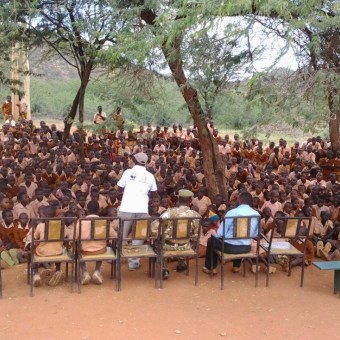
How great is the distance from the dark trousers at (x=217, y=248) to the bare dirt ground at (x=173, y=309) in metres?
0.19

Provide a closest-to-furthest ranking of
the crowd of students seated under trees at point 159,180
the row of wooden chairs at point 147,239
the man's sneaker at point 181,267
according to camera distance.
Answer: the row of wooden chairs at point 147,239 → the man's sneaker at point 181,267 → the crowd of students seated under trees at point 159,180

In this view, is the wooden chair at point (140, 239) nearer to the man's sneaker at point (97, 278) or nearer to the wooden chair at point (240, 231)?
the man's sneaker at point (97, 278)

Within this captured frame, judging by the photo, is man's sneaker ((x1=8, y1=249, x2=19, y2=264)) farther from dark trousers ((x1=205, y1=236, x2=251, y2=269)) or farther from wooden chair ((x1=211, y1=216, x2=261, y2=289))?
wooden chair ((x1=211, y1=216, x2=261, y2=289))

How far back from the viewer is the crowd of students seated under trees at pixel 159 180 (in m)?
7.79

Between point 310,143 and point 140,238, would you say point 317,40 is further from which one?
point 310,143

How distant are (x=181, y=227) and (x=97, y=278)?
119 cm

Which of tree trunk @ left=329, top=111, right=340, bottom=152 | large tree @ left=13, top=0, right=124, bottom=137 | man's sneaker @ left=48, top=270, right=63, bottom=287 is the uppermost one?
large tree @ left=13, top=0, right=124, bottom=137

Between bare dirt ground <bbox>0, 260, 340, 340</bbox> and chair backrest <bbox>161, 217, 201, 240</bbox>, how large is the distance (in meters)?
0.64

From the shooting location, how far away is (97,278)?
20.0ft

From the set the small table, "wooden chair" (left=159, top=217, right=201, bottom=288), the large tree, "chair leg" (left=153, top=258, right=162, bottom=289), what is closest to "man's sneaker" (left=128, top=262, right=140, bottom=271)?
"chair leg" (left=153, top=258, right=162, bottom=289)

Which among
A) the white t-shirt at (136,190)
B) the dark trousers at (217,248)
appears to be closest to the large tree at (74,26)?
the white t-shirt at (136,190)

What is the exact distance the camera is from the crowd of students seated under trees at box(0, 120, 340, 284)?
7.79 metres

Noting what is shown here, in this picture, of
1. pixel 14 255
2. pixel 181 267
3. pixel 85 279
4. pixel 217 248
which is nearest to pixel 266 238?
pixel 217 248

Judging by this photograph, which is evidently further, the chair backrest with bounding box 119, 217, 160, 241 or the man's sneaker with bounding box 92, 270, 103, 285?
the man's sneaker with bounding box 92, 270, 103, 285
